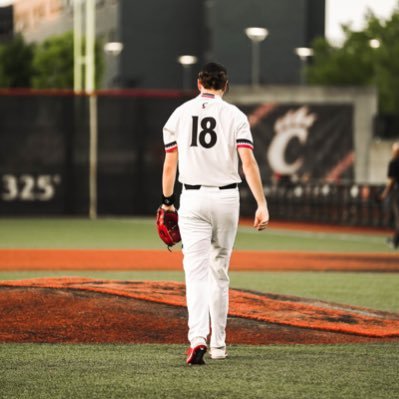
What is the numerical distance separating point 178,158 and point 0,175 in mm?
22615

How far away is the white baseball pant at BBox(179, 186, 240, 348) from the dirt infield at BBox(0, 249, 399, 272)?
9199mm

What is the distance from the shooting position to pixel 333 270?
1733cm

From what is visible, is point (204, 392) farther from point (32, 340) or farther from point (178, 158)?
point (32, 340)

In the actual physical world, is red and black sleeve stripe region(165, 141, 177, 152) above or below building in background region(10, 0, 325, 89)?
below

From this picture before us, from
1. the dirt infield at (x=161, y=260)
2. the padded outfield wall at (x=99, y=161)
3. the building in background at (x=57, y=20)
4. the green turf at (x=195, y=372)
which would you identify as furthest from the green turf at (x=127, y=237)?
the building in background at (x=57, y=20)

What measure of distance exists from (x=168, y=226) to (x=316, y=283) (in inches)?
273

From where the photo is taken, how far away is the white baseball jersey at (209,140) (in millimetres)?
8070

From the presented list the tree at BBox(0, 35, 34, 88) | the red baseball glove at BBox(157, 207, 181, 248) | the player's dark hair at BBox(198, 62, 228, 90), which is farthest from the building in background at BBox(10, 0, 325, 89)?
the player's dark hair at BBox(198, 62, 228, 90)

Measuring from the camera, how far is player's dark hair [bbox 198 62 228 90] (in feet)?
26.9

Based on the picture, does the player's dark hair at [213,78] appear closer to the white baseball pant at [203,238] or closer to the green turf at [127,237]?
the white baseball pant at [203,238]

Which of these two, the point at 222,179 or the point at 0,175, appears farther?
the point at 0,175

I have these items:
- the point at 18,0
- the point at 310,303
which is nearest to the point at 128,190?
the point at 310,303

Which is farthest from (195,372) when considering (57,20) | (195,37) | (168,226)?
(57,20)

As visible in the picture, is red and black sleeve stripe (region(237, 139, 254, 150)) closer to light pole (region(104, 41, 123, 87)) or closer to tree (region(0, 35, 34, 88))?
tree (region(0, 35, 34, 88))
